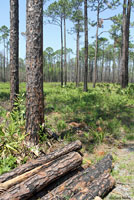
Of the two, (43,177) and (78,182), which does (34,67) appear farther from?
(78,182)

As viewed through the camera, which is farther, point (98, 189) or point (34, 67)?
point (34, 67)

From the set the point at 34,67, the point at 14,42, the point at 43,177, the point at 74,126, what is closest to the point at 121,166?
the point at 43,177

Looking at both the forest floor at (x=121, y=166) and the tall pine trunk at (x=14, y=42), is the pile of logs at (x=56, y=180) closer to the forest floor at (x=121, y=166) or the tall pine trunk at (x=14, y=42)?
the forest floor at (x=121, y=166)

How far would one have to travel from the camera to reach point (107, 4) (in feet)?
54.8

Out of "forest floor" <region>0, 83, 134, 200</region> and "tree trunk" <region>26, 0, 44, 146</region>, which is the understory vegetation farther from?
"tree trunk" <region>26, 0, 44, 146</region>

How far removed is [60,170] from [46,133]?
1513 millimetres

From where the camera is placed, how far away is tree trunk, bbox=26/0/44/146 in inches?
158

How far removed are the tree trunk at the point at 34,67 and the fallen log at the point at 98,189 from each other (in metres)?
1.84

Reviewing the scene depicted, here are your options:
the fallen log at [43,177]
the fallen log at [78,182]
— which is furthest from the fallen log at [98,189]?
the fallen log at [43,177]

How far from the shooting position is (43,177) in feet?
9.55

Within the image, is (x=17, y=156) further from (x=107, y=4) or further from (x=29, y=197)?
(x=107, y=4)

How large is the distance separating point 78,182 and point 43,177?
656mm

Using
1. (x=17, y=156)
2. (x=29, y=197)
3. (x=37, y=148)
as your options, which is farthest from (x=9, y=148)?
(x=29, y=197)

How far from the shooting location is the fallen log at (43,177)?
101 inches
